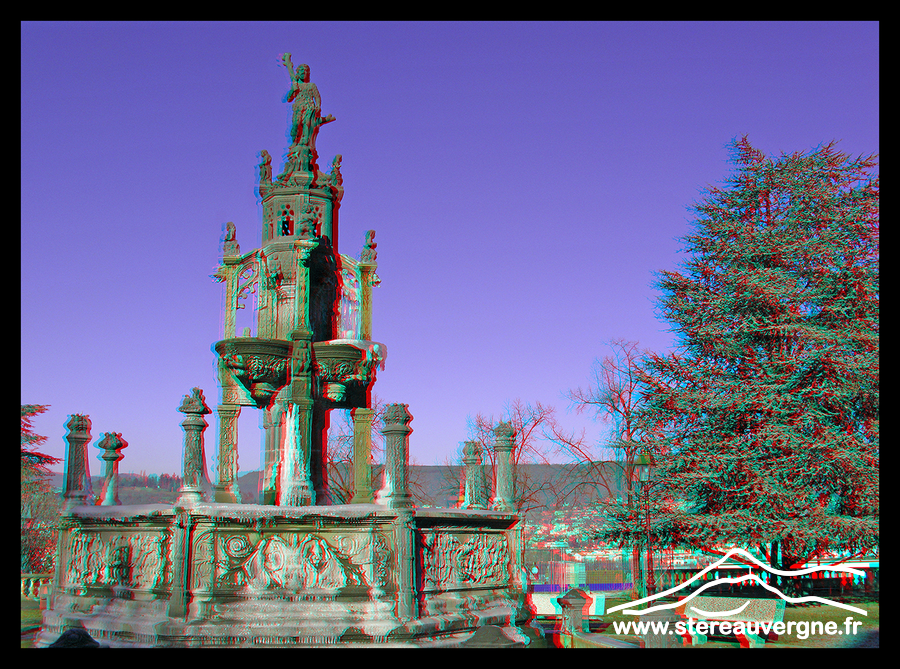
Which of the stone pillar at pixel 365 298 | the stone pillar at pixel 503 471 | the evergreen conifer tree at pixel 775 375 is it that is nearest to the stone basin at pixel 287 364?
the stone pillar at pixel 365 298

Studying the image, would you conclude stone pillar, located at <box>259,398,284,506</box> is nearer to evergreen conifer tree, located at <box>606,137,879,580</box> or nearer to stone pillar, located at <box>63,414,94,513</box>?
stone pillar, located at <box>63,414,94,513</box>

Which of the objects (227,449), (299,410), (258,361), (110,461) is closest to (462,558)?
(299,410)

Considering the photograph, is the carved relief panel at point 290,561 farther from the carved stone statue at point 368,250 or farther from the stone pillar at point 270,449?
the carved stone statue at point 368,250

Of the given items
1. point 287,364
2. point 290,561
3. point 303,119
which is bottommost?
point 290,561

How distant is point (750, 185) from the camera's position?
25.8 m

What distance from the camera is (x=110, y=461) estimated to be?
1405 cm

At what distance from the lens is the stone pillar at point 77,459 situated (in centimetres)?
1327

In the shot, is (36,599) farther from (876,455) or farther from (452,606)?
(876,455)

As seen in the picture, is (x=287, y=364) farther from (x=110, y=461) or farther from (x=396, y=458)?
(x=110, y=461)

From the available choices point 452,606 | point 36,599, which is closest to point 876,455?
point 452,606

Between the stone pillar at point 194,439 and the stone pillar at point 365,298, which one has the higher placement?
the stone pillar at point 365,298

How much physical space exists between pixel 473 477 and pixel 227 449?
4190 millimetres

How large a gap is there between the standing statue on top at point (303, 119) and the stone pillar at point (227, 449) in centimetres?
405
